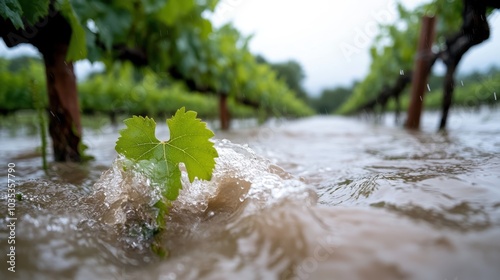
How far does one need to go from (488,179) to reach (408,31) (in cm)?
851

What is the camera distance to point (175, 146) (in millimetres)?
986

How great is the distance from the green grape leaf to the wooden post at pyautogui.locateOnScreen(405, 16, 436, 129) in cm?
525

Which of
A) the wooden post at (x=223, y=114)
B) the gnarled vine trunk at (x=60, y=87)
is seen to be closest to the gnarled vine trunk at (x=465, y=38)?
the gnarled vine trunk at (x=60, y=87)

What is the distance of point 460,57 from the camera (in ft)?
13.1

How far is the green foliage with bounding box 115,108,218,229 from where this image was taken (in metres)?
0.96

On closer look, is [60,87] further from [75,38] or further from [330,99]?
[330,99]

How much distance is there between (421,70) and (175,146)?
534 cm

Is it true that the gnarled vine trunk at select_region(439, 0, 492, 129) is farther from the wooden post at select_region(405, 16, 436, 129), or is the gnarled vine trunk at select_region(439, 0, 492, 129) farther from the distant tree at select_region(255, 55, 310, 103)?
the distant tree at select_region(255, 55, 310, 103)

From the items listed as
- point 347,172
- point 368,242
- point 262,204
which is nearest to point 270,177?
point 262,204

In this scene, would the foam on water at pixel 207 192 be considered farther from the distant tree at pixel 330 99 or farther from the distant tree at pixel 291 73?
the distant tree at pixel 330 99

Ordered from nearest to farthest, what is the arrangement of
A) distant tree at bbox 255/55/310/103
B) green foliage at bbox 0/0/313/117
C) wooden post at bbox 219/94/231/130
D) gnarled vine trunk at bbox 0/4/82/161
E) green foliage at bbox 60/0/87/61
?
green foliage at bbox 60/0/87/61, gnarled vine trunk at bbox 0/4/82/161, green foliage at bbox 0/0/313/117, wooden post at bbox 219/94/231/130, distant tree at bbox 255/55/310/103

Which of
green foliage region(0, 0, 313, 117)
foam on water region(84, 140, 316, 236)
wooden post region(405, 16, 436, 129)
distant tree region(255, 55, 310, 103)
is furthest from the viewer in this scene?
distant tree region(255, 55, 310, 103)

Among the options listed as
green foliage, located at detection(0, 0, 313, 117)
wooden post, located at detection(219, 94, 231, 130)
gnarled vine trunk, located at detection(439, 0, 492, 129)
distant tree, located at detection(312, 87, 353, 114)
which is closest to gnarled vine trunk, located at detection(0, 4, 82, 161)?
green foliage, located at detection(0, 0, 313, 117)

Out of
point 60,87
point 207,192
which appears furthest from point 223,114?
point 207,192
